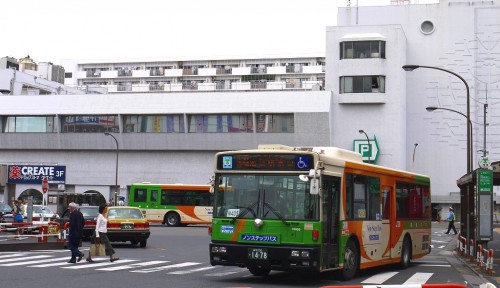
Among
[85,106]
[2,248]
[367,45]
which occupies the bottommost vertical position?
[2,248]

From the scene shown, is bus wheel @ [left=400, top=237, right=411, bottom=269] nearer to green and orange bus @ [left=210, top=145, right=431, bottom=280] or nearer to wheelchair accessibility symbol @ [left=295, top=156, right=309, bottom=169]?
green and orange bus @ [left=210, top=145, right=431, bottom=280]

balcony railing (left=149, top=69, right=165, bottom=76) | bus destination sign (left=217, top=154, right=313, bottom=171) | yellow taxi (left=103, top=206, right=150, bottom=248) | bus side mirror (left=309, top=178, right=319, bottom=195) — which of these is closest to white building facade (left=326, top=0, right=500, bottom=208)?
yellow taxi (left=103, top=206, right=150, bottom=248)

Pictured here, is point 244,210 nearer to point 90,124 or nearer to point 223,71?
point 90,124

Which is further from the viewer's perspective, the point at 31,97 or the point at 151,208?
the point at 31,97

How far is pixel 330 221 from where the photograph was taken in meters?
15.8

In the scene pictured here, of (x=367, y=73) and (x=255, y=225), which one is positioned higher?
(x=367, y=73)

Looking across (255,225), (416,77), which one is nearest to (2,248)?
(255,225)

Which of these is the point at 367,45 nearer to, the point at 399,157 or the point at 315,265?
the point at 399,157

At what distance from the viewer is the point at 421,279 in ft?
58.1

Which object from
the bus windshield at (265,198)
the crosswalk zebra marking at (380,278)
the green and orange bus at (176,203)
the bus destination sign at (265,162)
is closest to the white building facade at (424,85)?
the green and orange bus at (176,203)

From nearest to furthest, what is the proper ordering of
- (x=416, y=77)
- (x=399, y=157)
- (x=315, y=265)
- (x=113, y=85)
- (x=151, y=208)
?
(x=315, y=265)
(x=151, y=208)
(x=399, y=157)
(x=416, y=77)
(x=113, y=85)

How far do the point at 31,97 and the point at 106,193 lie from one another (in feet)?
43.8

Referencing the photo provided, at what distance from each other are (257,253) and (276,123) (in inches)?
2286

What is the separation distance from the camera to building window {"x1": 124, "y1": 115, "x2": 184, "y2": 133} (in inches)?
3009
